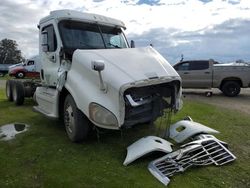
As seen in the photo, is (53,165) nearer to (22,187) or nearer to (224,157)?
(22,187)

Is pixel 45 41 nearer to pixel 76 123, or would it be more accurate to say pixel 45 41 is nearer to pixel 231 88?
pixel 76 123

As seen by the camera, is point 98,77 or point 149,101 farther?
point 149,101

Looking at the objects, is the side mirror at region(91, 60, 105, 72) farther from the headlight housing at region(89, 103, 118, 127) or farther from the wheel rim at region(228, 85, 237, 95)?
the wheel rim at region(228, 85, 237, 95)

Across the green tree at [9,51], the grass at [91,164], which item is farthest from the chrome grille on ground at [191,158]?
the green tree at [9,51]

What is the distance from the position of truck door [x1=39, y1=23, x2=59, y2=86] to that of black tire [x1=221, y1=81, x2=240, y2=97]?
11.3 m

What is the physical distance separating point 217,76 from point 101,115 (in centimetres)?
1291

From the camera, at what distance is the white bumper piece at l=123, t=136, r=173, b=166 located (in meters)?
5.77

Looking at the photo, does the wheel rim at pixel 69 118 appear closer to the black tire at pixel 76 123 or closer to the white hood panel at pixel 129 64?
the black tire at pixel 76 123

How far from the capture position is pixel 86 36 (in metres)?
7.99

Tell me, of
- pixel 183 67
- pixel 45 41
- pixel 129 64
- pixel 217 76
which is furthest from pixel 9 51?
pixel 129 64

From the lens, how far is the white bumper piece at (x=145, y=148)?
18.9ft

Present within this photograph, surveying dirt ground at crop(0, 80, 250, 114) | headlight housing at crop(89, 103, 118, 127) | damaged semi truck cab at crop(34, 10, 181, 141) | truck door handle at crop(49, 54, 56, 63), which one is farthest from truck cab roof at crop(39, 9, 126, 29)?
dirt ground at crop(0, 80, 250, 114)

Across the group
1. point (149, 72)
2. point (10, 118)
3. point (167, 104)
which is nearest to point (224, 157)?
point (167, 104)

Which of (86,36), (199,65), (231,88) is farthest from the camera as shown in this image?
(199,65)
